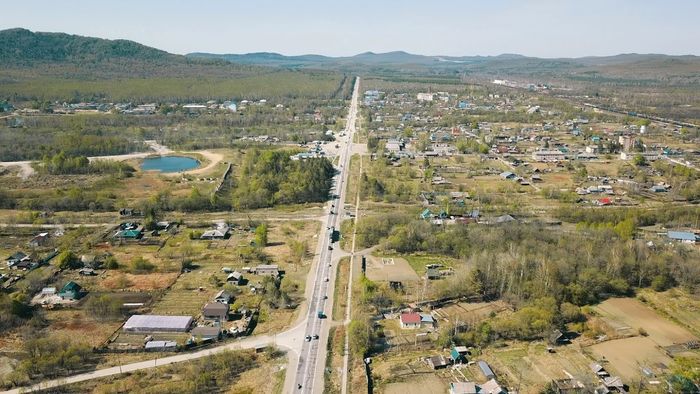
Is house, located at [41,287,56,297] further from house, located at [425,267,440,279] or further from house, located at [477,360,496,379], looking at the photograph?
house, located at [477,360,496,379]

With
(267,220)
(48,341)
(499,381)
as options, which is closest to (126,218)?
(267,220)

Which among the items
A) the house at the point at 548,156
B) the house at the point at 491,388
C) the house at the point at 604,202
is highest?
the house at the point at 548,156

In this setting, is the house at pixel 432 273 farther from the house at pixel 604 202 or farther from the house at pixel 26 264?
the house at pixel 26 264

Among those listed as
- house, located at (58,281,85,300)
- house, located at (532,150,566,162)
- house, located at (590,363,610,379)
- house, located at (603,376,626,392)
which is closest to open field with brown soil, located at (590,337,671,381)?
house, located at (590,363,610,379)

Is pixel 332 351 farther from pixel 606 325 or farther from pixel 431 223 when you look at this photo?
pixel 431 223

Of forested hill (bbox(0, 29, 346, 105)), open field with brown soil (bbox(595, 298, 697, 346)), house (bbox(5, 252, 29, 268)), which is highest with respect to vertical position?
forested hill (bbox(0, 29, 346, 105))

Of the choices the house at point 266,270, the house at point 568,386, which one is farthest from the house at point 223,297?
the house at point 568,386
